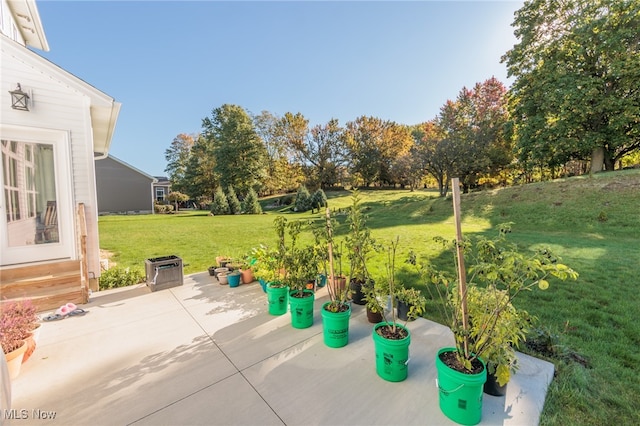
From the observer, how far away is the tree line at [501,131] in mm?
13039

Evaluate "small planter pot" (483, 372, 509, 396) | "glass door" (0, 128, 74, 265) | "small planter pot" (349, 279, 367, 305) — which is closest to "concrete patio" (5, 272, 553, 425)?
"small planter pot" (483, 372, 509, 396)

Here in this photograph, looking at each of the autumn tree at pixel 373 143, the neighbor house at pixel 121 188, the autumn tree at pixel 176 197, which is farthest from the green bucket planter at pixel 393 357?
the autumn tree at pixel 176 197

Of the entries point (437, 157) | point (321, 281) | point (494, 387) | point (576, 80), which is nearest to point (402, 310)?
point (494, 387)

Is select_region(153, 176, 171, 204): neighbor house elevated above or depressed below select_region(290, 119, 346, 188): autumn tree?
below

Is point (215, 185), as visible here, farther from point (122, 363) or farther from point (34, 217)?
point (122, 363)

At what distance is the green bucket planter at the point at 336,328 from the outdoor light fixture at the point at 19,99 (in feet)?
16.8

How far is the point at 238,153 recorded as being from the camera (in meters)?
25.5

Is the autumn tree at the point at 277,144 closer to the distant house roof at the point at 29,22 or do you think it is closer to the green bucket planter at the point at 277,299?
the distant house roof at the point at 29,22

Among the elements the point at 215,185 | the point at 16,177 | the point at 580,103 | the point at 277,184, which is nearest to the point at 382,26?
the point at 16,177

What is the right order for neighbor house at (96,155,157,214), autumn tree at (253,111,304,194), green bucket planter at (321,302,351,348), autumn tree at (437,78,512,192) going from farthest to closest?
autumn tree at (253,111,304,194) < neighbor house at (96,155,157,214) < autumn tree at (437,78,512,192) < green bucket planter at (321,302,351,348)

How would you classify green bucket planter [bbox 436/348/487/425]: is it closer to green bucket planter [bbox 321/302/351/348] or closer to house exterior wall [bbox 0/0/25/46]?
green bucket planter [bbox 321/302/351/348]

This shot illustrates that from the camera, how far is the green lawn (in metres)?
2.11

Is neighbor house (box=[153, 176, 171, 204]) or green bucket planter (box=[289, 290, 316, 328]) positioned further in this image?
neighbor house (box=[153, 176, 171, 204])

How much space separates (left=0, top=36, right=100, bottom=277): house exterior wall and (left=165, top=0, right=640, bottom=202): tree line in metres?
18.8
